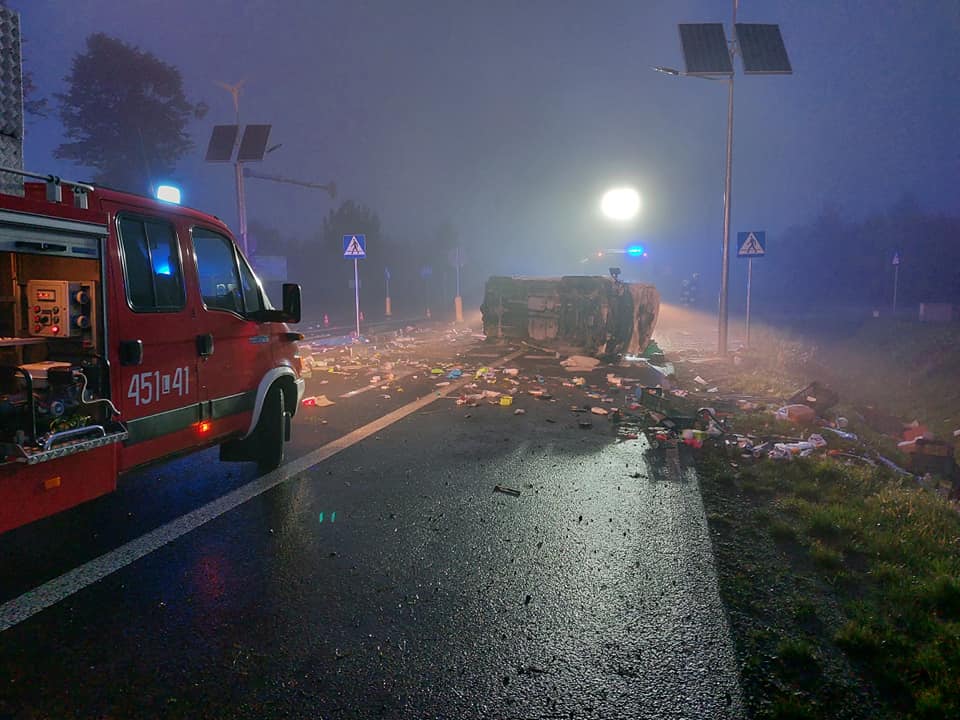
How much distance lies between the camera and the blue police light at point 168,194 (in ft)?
15.9

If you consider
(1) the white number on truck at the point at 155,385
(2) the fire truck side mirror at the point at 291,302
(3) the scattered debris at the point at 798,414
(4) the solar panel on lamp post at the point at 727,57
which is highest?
(4) the solar panel on lamp post at the point at 727,57

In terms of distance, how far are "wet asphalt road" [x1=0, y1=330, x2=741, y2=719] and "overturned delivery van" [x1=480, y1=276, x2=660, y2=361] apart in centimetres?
883

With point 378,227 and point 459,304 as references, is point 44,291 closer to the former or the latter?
point 459,304

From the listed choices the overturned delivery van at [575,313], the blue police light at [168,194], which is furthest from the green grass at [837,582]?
the overturned delivery van at [575,313]

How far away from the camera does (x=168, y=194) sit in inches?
199

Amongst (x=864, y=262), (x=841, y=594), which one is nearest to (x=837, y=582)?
(x=841, y=594)

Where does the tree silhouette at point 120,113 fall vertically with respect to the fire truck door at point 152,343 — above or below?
above

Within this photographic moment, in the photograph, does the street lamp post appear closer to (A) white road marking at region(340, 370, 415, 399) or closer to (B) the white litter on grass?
(B) the white litter on grass

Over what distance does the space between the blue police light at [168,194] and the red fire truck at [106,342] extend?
252 mm

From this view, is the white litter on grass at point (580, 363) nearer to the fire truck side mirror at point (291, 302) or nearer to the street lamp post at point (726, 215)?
the street lamp post at point (726, 215)

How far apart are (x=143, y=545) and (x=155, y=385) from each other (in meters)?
1.08

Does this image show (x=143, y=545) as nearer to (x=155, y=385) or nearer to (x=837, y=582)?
(x=155, y=385)

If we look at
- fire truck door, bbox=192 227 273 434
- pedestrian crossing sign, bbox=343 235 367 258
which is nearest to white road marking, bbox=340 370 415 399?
fire truck door, bbox=192 227 273 434

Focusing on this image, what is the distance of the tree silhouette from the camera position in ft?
104
